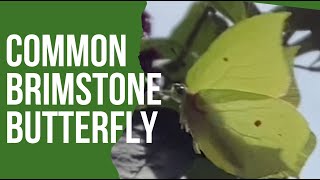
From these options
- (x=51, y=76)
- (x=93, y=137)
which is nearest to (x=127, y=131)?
(x=93, y=137)

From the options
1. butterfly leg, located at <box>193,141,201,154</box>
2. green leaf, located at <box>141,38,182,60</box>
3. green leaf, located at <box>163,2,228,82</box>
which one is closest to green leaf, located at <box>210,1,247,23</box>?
green leaf, located at <box>163,2,228,82</box>

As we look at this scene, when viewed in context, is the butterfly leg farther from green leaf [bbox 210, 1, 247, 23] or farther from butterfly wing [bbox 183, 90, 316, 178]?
green leaf [bbox 210, 1, 247, 23]

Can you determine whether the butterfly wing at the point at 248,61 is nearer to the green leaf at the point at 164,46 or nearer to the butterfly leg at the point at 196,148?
the green leaf at the point at 164,46

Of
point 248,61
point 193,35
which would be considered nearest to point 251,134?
point 248,61

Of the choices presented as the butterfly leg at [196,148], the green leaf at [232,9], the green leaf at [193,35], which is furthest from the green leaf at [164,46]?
the butterfly leg at [196,148]

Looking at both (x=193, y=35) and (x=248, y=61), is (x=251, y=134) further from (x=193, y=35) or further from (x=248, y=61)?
(x=193, y=35)

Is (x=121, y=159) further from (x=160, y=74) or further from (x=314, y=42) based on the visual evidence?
(x=314, y=42)

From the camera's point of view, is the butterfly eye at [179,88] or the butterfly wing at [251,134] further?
the butterfly wing at [251,134]
